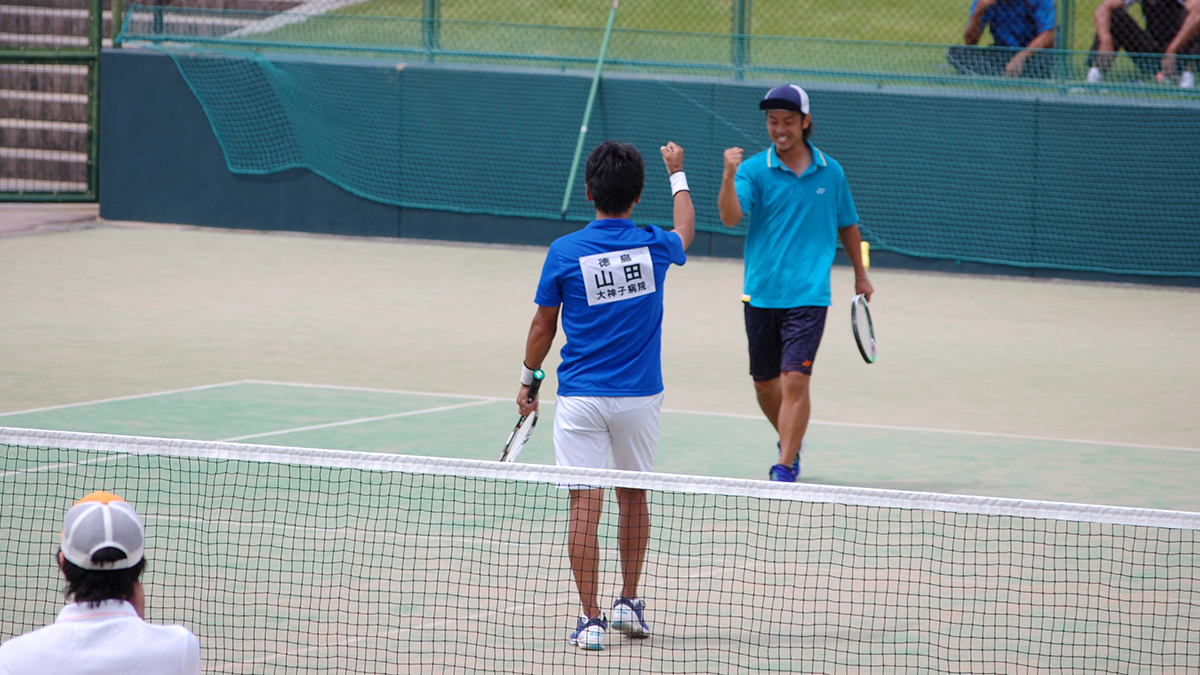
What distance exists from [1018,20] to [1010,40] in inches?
9.1

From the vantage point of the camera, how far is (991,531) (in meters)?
7.77

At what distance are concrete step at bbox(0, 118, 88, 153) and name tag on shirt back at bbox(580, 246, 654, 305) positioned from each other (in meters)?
17.8

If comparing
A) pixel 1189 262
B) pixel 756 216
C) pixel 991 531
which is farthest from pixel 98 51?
pixel 991 531

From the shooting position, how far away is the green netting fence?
17.2 m

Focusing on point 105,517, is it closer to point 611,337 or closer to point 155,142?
point 611,337

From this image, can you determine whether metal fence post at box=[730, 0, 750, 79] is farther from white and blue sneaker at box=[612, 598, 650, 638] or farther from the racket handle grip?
white and blue sneaker at box=[612, 598, 650, 638]

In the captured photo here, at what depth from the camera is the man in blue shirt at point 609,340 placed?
576cm

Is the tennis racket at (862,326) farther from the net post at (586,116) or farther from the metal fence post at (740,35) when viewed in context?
the metal fence post at (740,35)

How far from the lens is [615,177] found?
573cm

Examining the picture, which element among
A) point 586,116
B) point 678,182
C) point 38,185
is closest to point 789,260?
point 678,182

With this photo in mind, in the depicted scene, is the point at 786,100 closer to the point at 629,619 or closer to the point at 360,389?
the point at 629,619

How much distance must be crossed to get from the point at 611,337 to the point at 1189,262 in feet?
41.9

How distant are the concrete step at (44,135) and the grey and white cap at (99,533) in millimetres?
19824

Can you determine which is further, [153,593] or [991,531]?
[991,531]
